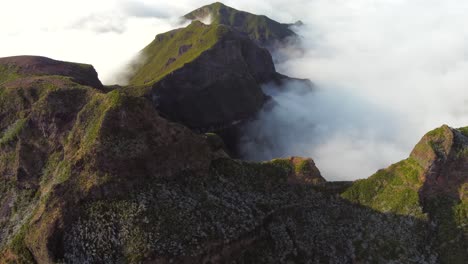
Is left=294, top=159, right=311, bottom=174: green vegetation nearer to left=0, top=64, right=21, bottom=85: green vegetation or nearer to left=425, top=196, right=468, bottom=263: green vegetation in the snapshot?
Result: left=425, top=196, right=468, bottom=263: green vegetation

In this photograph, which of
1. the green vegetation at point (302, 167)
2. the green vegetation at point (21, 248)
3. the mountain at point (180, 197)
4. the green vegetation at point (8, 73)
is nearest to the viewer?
the mountain at point (180, 197)

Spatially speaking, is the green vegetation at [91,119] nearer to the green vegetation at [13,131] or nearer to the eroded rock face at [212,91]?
the green vegetation at [13,131]

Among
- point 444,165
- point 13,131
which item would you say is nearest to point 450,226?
point 444,165

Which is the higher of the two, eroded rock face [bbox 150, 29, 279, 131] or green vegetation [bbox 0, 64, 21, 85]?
eroded rock face [bbox 150, 29, 279, 131]

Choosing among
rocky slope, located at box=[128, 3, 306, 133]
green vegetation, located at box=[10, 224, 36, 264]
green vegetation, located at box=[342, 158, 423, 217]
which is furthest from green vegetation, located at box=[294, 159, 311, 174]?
rocky slope, located at box=[128, 3, 306, 133]

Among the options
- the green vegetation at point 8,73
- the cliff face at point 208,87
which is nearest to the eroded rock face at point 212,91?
the cliff face at point 208,87

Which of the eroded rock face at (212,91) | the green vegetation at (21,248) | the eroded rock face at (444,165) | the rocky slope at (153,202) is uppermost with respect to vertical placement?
the eroded rock face at (212,91)

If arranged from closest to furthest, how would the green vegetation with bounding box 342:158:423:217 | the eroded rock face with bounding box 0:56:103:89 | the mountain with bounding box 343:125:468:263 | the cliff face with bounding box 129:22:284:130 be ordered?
the mountain with bounding box 343:125:468:263, the green vegetation with bounding box 342:158:423:217, the eroded rock face with bounding box 0:56:103:89, the cliff face with bounding box 129:22:284:130
